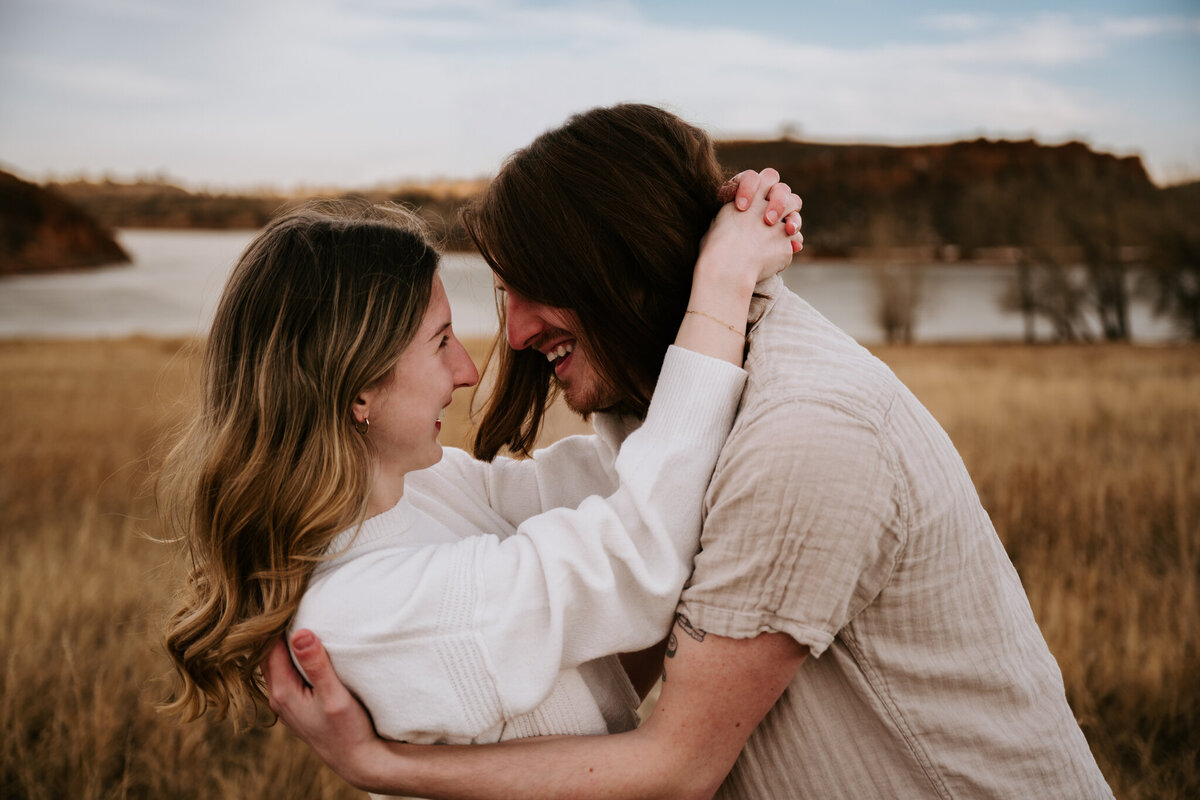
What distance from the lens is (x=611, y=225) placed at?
1.73 m

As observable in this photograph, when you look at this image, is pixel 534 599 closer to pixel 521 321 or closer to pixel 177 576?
pixel 521 321

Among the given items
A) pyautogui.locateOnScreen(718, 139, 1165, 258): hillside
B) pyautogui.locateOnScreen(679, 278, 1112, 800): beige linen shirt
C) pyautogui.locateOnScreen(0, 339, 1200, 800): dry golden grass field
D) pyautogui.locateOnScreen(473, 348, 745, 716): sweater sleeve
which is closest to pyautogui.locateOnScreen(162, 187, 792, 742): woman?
pyautogui.locateOnScreen(473, 348, 745, 716): sweater sleeve

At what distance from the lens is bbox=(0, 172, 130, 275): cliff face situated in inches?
867

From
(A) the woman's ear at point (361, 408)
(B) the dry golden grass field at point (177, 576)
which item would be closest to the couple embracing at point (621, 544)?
(A) the woman's ear at point (361, 408)

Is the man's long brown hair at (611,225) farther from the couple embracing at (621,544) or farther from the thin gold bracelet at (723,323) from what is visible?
the thin gold bracelet at (723,323)

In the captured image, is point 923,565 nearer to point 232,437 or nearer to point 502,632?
point 502,632

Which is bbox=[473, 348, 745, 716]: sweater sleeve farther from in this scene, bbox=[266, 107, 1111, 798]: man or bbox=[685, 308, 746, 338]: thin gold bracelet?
bbox=[685, 308, 746, 338]: thin gold bracelet

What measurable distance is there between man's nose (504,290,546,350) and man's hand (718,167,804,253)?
1.70ft

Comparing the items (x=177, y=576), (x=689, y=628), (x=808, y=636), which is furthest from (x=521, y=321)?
(x=177, y=576)

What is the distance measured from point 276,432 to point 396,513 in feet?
0.99

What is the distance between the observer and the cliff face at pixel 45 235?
2203 centimetres

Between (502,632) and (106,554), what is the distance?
14.6 feet

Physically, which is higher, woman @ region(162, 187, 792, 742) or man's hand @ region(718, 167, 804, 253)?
man's hand @ region(718, 167, 804, 253)

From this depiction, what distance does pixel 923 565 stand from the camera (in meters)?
1.44
